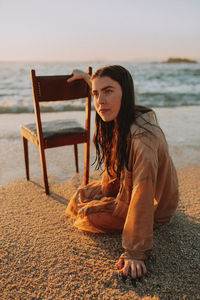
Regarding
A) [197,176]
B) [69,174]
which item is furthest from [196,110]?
[69,174]

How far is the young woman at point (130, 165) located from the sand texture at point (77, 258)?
0.11 m

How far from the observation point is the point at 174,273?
66.7 inches

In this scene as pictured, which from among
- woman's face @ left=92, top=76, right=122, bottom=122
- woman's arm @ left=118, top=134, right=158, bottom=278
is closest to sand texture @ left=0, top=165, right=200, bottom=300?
woman's arm @ left=118, top=134, right=158, bottom=278

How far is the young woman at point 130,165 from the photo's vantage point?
1632mm

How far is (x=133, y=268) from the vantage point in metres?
1.63

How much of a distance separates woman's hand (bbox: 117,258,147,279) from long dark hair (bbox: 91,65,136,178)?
59 cm

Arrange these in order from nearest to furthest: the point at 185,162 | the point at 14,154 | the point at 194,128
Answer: the point at 185,162
the point at 14,154
the point at 194,128

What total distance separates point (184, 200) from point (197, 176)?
2.13 feet

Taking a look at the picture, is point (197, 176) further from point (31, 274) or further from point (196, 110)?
point (196, 110)

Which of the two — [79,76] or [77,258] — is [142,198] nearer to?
[77,258]

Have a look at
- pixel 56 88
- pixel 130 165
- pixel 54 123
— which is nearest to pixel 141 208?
pixel 130 165

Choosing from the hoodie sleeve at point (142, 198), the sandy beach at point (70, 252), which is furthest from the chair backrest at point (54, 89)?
the hoodie sleeve at point (142, 198)

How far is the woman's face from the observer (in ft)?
5.48

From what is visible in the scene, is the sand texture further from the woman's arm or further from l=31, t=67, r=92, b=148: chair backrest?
l=31, t=67, r=92, b=148: chair backrest
